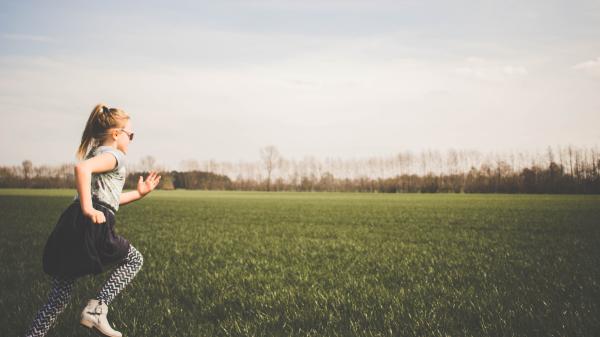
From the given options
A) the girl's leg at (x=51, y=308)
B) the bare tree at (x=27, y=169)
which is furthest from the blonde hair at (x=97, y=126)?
the bare tree at (x=27, y=169)

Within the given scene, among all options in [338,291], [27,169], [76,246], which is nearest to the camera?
[76,246]

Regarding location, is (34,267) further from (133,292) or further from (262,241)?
(262,241)

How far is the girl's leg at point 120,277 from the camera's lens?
4.03 metres

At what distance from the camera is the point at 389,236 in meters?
14.6

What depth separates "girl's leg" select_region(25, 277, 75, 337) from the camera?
3811mm

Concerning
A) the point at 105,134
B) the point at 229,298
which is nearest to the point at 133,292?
the point at 229,298

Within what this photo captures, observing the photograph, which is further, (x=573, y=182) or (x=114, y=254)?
(x=573, y=182)

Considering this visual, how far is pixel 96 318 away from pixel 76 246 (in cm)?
73

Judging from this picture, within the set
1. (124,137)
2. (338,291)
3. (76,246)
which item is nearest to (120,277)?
(76,246)

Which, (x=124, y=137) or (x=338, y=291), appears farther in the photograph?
(x=338, y=291)

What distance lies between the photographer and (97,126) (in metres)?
4.02

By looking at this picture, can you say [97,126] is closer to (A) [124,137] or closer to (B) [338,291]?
(A) [124,137]

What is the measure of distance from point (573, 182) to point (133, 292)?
110756mm

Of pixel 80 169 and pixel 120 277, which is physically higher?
pixel 80 169
